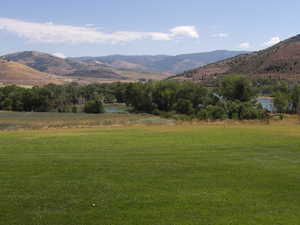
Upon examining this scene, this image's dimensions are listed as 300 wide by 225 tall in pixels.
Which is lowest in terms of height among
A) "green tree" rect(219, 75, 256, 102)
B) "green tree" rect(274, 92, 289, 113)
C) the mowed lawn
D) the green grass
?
the green grass

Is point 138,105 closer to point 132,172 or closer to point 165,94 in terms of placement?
point 165,94

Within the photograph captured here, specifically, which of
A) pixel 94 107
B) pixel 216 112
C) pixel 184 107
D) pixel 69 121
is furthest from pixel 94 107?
pixel 216 112

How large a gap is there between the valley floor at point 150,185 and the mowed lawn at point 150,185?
0.03 metres

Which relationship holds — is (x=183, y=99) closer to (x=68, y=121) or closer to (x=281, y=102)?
(x=281, y=102)

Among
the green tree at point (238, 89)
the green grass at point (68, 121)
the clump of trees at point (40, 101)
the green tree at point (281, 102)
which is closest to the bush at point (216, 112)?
the green grass at point (68, 121)

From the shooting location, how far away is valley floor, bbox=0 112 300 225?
35.2ft

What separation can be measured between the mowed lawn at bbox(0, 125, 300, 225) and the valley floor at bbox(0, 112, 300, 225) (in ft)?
0.09

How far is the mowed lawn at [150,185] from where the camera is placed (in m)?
10.7

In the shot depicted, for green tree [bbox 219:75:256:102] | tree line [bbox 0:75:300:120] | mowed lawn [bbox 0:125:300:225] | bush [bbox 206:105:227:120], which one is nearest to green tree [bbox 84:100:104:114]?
tree line [bbox 0:75:300:120]

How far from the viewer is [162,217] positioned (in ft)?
34.7

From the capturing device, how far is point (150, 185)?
1405 centimetres

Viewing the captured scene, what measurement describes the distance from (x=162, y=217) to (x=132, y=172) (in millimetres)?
5735

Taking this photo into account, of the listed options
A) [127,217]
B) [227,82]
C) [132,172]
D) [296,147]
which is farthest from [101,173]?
[227,82]

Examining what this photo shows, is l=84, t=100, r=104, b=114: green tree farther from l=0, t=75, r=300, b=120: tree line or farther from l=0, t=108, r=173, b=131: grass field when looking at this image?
l=0, t=108, r=173, b=131: grass field
